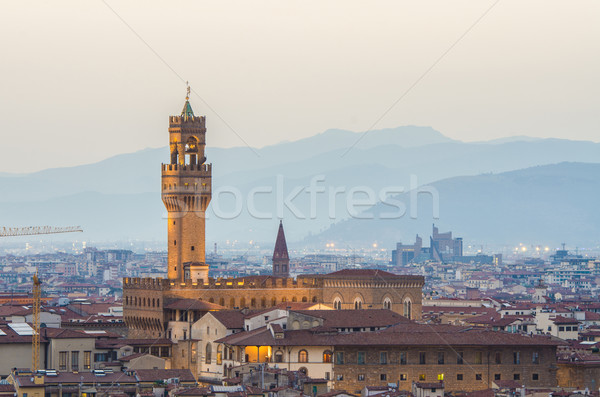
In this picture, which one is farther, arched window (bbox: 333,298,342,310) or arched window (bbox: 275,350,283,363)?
arched window (bbox: 333,298,342,310)

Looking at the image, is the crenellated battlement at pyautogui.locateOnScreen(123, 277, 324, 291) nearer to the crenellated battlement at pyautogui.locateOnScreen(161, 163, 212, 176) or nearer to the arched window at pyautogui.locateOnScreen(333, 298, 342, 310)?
the arched window at pyautogui.locateOnScreen(333, 298, 342, 310)

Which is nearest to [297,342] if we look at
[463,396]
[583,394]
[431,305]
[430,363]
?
[430,363]

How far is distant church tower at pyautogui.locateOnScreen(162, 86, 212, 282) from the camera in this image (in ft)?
276

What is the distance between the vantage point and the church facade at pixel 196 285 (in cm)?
7844

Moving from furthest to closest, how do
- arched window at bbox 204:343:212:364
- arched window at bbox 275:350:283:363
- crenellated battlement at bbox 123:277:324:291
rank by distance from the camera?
crenellated battlement at bbox 123:277:324:291, arched window at bbox 204:343:212:364, arched window at bbox 275:350:283:363

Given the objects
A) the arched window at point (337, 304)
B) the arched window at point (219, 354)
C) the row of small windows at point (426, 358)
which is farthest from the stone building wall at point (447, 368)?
the arched window at point (337, 304)

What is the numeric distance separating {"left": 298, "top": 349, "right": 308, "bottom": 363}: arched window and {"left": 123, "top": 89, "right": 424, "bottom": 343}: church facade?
499 inches

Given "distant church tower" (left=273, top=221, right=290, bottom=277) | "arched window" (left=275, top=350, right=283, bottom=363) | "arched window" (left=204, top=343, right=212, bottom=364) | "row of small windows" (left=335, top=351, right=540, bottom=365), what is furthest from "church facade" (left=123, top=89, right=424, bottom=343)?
"distant church tower" (left=273, top=221, right=290, bottom=277)

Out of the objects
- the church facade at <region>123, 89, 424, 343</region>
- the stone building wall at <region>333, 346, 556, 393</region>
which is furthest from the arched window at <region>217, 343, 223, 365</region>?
the church facade at <region>123, 89, 424, 343</region>

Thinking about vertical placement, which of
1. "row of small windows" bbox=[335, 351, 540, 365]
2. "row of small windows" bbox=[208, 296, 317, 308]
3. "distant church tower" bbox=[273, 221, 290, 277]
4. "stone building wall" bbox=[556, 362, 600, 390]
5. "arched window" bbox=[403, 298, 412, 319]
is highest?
"distant church tower" bbox=[273, 221, 290, 277]

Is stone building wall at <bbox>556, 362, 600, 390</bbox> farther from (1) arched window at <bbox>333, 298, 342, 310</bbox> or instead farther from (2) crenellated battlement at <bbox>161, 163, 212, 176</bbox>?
(2) crenellated battlement at <bbox>161, 163, 212, 176</bbox>

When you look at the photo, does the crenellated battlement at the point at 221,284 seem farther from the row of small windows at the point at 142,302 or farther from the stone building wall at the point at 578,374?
the stone building wall at the point at 578,374

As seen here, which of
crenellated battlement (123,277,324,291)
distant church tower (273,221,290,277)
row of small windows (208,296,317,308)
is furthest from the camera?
distant church tower (273,221,290,277)

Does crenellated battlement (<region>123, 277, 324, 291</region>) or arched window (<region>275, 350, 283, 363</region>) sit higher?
crenellated battlement (<region>123, 277, 324, 291</region>)
